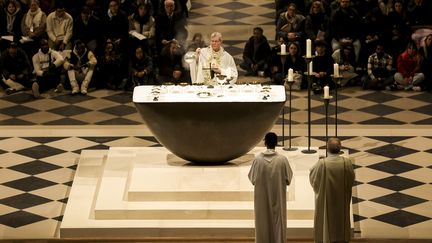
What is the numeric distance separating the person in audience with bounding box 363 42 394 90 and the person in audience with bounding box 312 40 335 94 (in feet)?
1.94

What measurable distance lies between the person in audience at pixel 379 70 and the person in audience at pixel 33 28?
523 centimetres

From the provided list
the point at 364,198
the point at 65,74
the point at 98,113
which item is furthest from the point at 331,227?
the point at 65,74

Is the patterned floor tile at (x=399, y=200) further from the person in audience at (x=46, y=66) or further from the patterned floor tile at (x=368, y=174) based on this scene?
the person in audience at (x=46, y=66)

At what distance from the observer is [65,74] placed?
63.4 feet

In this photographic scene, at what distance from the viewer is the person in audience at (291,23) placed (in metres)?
19.9

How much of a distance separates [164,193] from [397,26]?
7.30 meters

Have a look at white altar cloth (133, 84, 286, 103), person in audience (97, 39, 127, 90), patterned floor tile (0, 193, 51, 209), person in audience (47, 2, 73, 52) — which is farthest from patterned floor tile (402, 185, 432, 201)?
person in audience (47, 2, 73, 52)

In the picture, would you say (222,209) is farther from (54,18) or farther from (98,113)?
(54,18)

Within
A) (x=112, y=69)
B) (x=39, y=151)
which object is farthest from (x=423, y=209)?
(x=112, y=69)

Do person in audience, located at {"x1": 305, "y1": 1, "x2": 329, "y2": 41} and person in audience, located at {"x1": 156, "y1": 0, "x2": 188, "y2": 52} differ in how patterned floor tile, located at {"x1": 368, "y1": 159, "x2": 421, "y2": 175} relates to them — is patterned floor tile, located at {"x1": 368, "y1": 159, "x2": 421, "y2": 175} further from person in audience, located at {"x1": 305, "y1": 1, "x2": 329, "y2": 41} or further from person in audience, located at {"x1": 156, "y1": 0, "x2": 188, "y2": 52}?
person in audience, located at {"x1": 156, "y1": 0, "x2": 188, "y2": 52}

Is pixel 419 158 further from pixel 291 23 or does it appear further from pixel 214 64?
pixel 291 23

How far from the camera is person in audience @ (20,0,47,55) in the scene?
19828 millimetres

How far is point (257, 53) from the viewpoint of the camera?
19.8 meters

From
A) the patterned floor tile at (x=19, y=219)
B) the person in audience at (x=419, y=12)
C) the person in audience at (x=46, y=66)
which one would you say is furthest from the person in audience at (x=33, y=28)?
the patterned floor tile at (x=19, y=219)
